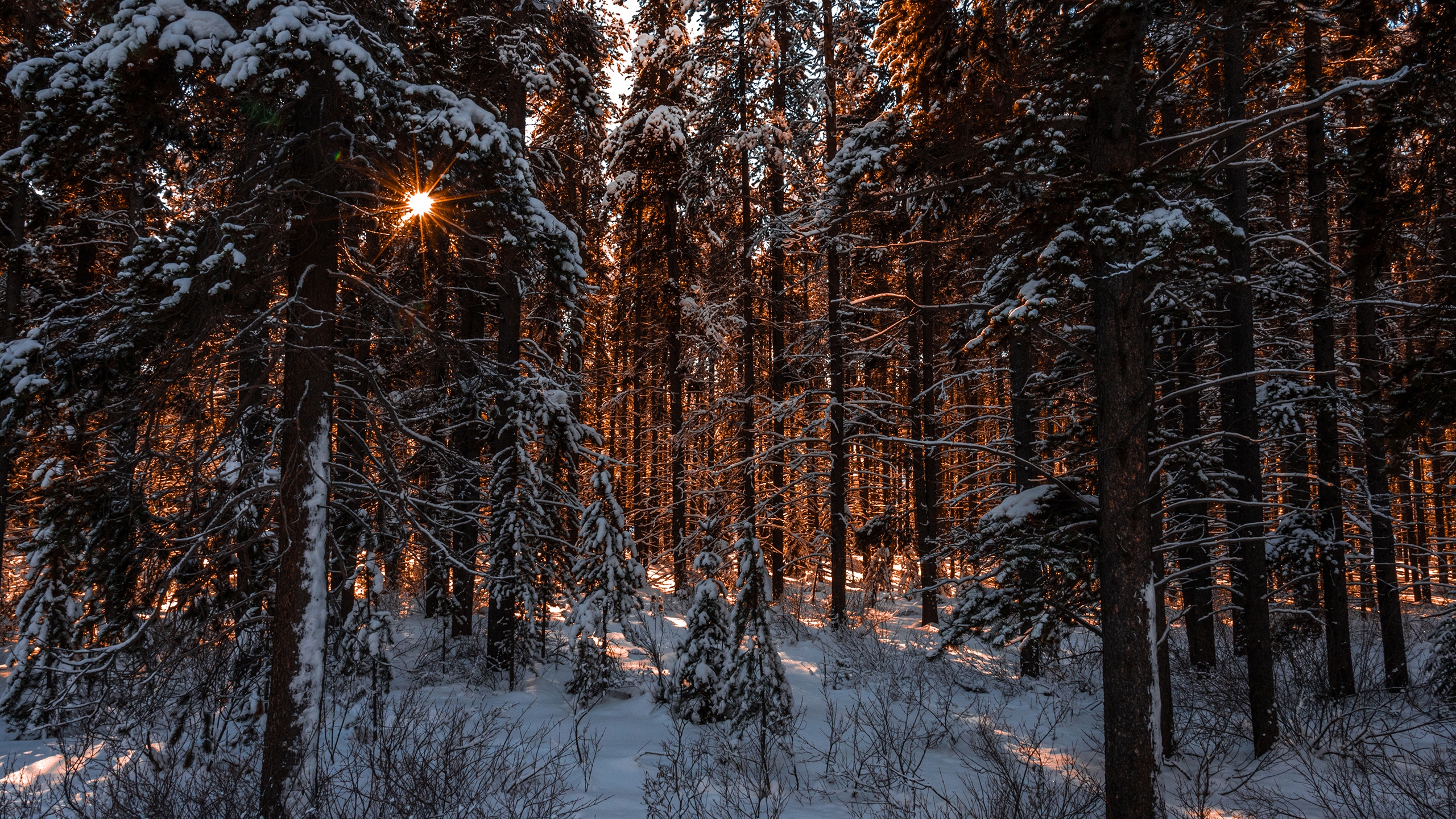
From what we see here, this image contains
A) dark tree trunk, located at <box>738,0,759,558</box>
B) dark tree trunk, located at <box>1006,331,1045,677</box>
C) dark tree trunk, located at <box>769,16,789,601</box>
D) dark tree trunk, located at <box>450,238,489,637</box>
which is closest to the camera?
dark tree trunk, located at <box>450,238,489,637</box>

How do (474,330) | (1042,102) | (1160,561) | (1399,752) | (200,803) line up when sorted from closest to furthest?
(200,803), (1042,102), (1399,752), (1160,561), (474,330)

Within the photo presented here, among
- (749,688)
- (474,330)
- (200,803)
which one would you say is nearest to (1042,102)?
(749,688)

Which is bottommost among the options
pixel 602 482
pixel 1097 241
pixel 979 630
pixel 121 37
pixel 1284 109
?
pixel 979 630

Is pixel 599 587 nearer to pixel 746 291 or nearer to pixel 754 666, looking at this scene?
pixel 754 666

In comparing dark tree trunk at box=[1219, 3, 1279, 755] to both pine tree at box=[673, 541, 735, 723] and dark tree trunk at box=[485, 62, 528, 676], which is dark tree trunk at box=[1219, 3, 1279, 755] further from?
dark tree trunk at box=[485, 62, 528, 676]

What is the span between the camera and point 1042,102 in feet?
20.9

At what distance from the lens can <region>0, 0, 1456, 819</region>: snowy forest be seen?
5.66 metres

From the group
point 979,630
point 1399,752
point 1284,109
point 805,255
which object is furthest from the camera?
point 805,255

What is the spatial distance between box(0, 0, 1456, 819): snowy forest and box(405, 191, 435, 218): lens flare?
58 millimetres

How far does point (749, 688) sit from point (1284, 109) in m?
7.99

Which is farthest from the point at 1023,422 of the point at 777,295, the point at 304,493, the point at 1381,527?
the point at 304,493

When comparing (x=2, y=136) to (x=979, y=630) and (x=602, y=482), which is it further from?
(x=979, y=630)

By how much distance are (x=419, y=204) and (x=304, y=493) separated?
3.29 meters

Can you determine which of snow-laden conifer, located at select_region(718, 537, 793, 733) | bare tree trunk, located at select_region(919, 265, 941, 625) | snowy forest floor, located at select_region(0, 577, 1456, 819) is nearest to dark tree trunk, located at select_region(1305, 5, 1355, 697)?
snowy forest floor, located at select_region(0, 577, 1456, 819)
